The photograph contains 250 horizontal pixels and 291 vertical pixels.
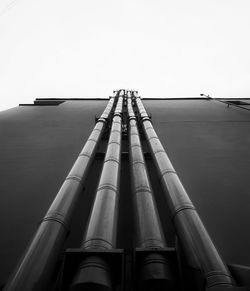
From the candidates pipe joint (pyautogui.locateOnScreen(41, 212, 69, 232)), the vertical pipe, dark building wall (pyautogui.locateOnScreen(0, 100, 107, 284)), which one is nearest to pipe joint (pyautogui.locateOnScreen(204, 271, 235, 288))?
the vertical pipe

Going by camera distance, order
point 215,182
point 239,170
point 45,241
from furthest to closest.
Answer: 1. point 239,170
2. point 215,182
3. point 45,241

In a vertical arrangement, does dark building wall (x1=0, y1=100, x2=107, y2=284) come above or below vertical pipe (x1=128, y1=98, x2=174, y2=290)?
above

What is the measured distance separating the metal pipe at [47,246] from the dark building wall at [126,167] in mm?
1050

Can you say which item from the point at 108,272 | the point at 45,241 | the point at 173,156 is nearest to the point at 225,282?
the point at 108,272

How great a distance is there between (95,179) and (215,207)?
3.61 meters

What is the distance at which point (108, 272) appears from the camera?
346cm

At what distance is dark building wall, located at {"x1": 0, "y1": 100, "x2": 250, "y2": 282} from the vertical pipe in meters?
0.88

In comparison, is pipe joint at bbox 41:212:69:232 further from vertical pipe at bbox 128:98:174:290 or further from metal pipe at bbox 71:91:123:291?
vertical pipe at bbox 128:98:174:290

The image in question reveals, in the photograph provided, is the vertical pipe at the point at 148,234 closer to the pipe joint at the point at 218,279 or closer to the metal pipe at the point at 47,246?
the pipe joint at the point at 218,279

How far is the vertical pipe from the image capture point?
3.31 m

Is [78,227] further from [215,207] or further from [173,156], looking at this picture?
[173,156]

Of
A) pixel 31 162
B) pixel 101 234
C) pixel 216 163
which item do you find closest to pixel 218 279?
pixel 101 234

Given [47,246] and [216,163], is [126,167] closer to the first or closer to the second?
[216,163]

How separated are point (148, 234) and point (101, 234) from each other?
0.84 meters
